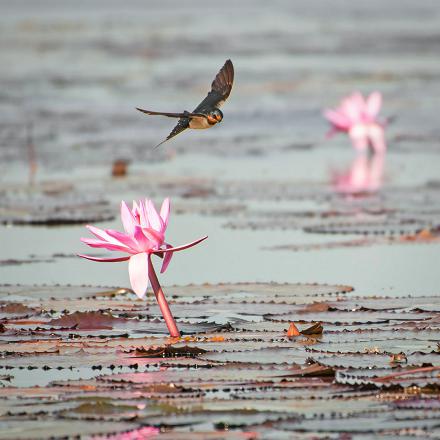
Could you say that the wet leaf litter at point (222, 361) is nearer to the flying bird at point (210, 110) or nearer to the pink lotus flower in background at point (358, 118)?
the flying bird at point (210, 110)

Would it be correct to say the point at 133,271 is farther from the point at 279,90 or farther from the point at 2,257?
the point at 279,90

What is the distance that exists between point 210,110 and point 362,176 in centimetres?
511

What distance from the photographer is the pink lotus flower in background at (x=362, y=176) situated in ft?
32.7

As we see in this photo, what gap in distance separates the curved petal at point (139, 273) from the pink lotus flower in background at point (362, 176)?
4.92 meters

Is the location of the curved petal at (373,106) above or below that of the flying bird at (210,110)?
above

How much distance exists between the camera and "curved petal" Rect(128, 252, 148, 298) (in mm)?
4961

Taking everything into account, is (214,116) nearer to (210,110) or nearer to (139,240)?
(210,110)

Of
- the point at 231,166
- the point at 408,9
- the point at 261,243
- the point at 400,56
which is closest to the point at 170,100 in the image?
the point at 231,166

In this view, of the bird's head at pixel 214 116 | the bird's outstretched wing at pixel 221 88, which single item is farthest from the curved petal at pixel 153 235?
the bird's outstretched wing at pixel 221 88

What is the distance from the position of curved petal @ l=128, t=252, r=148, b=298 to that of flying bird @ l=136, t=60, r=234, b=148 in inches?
24.7

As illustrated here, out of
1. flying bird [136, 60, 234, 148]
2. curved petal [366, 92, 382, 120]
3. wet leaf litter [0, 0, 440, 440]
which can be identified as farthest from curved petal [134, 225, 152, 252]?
curved petal [366, 92, 382, 120]

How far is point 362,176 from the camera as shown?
10656 millimetres

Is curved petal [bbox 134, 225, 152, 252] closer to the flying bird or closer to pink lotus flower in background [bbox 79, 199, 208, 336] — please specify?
pink lotus flower in background [bbox 79, 199, 208, 336]

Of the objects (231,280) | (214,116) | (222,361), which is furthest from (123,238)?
(231,280)
